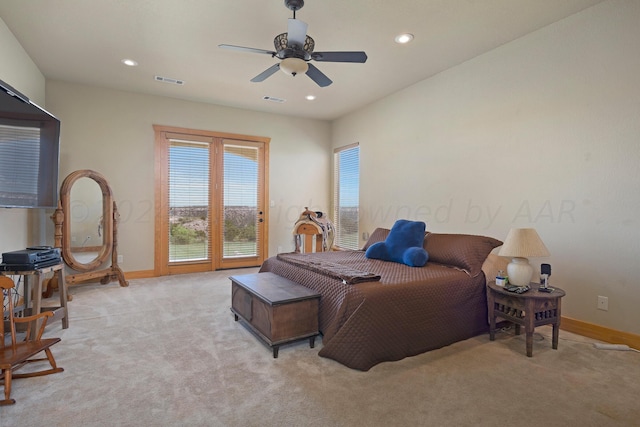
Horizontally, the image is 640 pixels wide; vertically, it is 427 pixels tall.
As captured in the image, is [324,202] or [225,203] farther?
[324,202]

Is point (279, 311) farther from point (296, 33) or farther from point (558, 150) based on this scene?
point (558, 150)

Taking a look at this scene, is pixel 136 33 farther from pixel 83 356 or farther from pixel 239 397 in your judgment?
pixel 239 397

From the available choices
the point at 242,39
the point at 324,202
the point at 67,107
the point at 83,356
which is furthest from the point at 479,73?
the point at 67,107

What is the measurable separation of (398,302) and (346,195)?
400 cm

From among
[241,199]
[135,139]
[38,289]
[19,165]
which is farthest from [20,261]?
A: [241,199]

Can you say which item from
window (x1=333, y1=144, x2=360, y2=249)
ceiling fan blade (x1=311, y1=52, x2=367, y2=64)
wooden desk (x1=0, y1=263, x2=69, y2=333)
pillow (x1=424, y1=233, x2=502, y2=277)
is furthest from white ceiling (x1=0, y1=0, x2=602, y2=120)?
wooden desk (x1=0, y1=263, x2=69, y2=333)

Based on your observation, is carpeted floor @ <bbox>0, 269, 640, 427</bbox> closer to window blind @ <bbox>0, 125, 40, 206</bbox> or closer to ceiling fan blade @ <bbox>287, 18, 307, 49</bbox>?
window blind @ <bbox>0, 125, 40, 206</bbox>

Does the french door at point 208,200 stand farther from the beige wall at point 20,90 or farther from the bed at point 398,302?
the bed at point 398,302

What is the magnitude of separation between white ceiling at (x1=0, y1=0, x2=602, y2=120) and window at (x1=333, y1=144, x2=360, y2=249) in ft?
5.66

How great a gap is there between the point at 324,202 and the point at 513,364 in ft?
15.4

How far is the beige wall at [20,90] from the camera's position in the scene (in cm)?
314

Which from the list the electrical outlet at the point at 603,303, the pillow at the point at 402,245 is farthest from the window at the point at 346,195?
the electrical outlet at the point at 603,303

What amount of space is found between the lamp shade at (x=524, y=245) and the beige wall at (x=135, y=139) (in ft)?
13.9

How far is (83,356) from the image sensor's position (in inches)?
95.7
